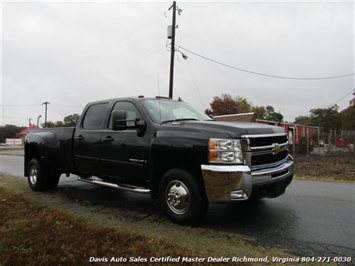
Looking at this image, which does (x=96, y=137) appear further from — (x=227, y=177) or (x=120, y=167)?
(x=227, y=177)

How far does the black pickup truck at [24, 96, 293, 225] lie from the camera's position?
3.86 metres

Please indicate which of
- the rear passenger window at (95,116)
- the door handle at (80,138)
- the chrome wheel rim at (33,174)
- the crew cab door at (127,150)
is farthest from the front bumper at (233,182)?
the chrome wheel rim at (33,174)

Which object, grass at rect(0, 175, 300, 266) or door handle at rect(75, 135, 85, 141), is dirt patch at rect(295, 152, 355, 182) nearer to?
grass at rect(0, 175, 300, 266)

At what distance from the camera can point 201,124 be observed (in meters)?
4.29

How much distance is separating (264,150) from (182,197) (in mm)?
1302

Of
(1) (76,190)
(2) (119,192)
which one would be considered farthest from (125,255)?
(1) (76,190)

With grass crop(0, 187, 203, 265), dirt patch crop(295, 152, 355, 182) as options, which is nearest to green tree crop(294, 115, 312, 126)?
dirt patch crop(295, 152, 355, 182)

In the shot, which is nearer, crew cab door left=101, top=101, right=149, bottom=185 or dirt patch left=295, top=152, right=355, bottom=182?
crew cab door left=101, top=101, right=149, bottom=185

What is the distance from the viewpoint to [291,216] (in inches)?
185

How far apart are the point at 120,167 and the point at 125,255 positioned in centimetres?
203

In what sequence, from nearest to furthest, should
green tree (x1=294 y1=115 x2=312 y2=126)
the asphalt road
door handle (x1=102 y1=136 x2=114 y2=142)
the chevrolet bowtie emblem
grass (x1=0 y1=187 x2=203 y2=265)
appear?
grass (x1=0 y1=187 x2=203 y2=265) → the asphalt road → the chevrolet bowtie emblem → door handle (x1=102 y1=136 x2=114 y2=142) → green tree (x1=294 y1=115 x2=312 y2=126)

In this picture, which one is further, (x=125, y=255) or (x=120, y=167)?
(x=120, y=167)

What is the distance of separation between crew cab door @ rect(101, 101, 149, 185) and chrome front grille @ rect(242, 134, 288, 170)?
1562 millimetres

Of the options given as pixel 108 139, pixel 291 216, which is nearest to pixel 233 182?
pixel 291 216
